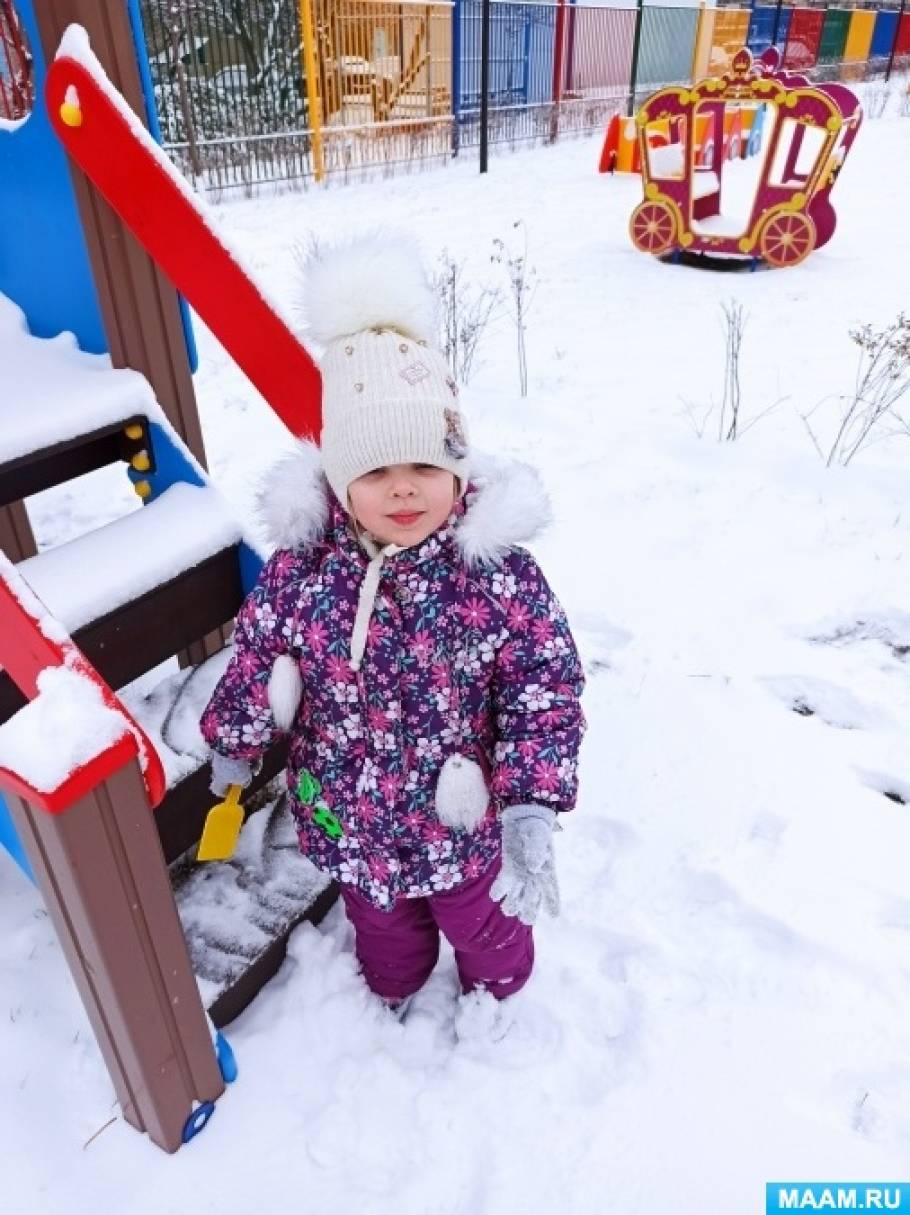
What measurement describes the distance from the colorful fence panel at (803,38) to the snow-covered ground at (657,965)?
23.8 meters

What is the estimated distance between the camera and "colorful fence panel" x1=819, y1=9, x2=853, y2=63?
22453 mm

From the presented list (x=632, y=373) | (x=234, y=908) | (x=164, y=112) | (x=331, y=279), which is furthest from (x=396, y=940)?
(x=164, y=112)

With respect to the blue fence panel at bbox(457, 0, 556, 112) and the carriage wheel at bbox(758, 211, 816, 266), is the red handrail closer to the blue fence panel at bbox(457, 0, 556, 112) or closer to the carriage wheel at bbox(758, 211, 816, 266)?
the carriage wheel at bbox(758, 211, 816, 266)

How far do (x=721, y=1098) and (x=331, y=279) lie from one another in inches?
62.6

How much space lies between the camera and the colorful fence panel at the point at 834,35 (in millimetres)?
22453

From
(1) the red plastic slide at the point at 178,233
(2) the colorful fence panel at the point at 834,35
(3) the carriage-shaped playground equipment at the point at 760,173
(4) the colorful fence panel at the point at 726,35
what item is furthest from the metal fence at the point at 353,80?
(2) the colorful fence panel at the point at 834,35

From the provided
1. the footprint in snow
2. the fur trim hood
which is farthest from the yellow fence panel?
the fur trim hood

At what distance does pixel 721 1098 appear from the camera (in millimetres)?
1558

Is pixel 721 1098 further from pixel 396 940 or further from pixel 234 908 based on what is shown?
pixel 234 908

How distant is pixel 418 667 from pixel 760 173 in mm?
6959

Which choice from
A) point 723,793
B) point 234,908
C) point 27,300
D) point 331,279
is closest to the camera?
point 331,279

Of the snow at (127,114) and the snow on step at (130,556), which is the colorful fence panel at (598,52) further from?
the snow on step at (130,556)

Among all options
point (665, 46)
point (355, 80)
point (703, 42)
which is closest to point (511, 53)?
point (355, 80)
